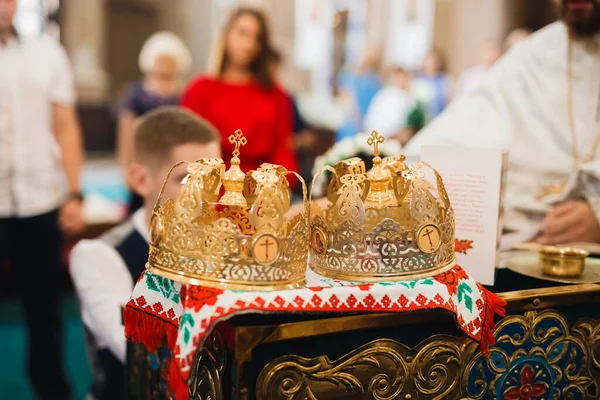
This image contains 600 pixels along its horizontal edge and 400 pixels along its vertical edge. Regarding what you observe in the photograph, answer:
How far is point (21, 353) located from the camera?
414 centimetres

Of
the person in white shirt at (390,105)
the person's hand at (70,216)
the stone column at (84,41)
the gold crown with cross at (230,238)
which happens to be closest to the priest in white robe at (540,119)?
the gold crown with cross at (230,238)

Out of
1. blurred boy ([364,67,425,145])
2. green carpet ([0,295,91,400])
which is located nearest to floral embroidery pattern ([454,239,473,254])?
green carpet ([0,295,91,400])

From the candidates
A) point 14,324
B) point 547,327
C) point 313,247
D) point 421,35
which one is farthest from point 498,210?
point 421,35

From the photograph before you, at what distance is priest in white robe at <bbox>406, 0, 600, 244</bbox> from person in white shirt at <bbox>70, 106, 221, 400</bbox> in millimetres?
681

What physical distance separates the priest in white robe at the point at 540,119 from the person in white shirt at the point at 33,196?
1622 millimetres

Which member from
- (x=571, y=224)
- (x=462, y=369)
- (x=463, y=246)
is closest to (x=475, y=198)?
(x=463, y=246)

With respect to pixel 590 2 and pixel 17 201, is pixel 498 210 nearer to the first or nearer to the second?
pixel 590 2

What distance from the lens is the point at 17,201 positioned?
3.17 meters

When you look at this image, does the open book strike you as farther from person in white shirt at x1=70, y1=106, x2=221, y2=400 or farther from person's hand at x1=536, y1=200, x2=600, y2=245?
person in white shirt at x1=70, y1=106, x2=221, y2=400

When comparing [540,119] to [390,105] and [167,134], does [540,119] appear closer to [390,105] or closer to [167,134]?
[167,134]

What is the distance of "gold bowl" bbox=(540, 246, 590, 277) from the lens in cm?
190

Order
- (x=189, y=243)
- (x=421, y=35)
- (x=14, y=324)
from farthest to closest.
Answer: (x=421, y=35) < (x=14, y=324) < (x=189, y=243)

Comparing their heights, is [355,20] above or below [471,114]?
above

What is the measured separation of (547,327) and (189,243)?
0.85m
